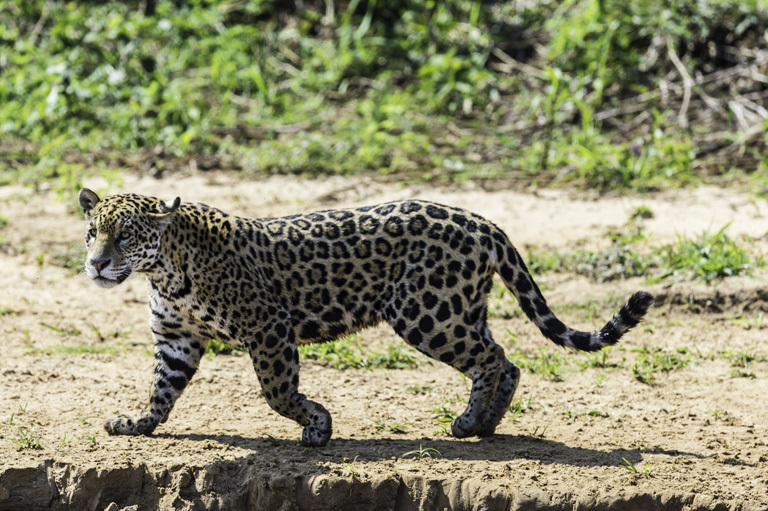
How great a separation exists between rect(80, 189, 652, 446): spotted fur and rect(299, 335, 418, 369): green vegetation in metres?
1.40

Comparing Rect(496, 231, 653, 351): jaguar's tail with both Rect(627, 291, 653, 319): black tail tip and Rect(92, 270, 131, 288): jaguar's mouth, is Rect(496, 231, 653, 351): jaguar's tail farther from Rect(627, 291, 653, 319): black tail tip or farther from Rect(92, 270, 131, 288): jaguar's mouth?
Rect(92, 270, 131, 288): jaguar's mouth

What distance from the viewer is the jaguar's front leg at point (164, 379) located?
6.07 meters

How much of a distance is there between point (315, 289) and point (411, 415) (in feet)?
3.87

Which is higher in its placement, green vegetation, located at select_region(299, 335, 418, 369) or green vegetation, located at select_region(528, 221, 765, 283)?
green vegetation, located at select_region(528, 221, 765, 283)

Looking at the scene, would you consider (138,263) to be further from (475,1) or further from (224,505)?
(475,1)

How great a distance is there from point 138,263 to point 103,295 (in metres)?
3.34

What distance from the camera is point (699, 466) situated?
18.6ft

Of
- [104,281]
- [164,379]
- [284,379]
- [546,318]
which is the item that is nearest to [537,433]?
[546,318]

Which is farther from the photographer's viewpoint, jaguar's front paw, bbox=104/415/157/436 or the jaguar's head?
jaguar's front paw, bbox=104/415/157/436

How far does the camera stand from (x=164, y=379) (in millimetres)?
6070

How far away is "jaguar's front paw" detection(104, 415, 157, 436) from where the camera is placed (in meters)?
6.07

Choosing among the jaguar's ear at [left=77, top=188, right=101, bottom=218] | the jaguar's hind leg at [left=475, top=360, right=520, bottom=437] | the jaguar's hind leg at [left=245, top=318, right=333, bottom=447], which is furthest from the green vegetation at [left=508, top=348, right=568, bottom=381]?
the jaguar's ear at [left=77, top=188, right=101, bottom=218]

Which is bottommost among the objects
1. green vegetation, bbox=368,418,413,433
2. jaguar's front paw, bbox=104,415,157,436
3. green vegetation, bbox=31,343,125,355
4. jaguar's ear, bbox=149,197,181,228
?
green vegetation, bbox=31,343,125,355

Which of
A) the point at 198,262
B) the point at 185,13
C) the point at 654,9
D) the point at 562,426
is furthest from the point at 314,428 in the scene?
the point at 185,13
